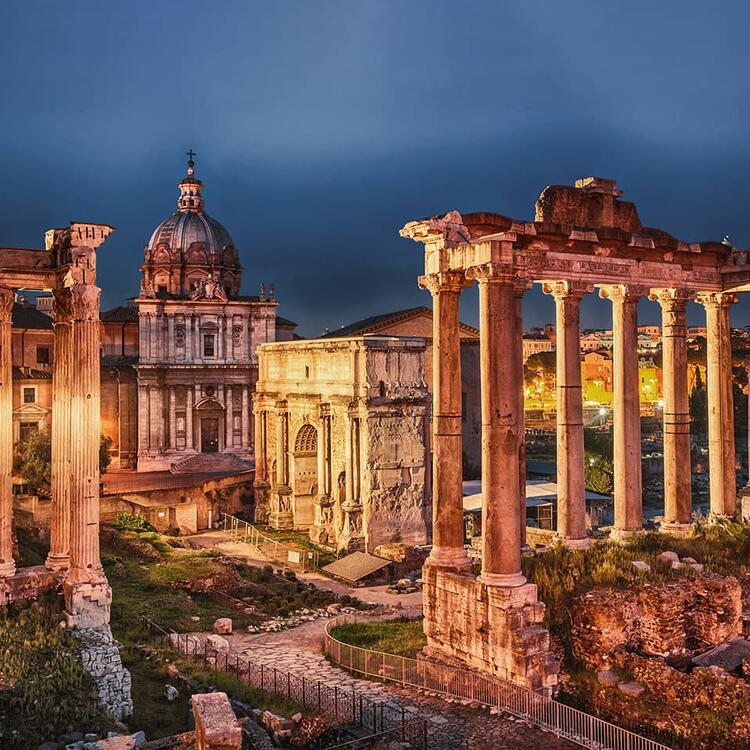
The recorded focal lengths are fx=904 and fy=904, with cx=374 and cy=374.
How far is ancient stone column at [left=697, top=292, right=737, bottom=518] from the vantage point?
70.1 ft

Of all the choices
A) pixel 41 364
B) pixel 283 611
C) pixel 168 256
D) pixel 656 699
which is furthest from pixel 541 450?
pixel 656 699

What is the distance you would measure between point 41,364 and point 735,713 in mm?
48971

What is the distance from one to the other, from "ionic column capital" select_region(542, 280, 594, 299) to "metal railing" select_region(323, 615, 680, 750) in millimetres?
7947

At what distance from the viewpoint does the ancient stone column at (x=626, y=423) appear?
65.3ft

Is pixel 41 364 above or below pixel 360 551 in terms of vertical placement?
above

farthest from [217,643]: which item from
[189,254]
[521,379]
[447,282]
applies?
[189,254]

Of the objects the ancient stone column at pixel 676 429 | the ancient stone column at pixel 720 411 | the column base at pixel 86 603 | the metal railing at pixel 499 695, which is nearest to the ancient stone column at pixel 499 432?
the metal railing at pixel 499 695

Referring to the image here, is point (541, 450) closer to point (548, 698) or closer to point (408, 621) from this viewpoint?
point (408, 621)

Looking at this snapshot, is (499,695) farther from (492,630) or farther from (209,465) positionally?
(209,465)

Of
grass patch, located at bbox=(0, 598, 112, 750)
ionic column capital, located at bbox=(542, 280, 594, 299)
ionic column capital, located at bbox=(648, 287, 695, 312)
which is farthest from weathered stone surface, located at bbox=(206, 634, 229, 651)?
ionic column capital, located at bbox=(648, 287, 695, 312)

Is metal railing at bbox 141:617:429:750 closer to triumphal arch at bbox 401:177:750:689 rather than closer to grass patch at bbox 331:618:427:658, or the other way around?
grass patch at bbox 331:618:427:658

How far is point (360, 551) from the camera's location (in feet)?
119

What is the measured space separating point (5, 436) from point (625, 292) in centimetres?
1342

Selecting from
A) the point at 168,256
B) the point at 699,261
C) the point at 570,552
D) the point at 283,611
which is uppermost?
the point at 168,256
